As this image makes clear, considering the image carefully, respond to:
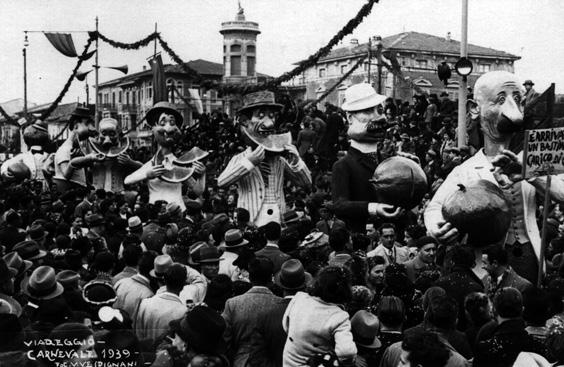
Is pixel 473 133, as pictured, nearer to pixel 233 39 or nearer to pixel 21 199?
pixel 21 199

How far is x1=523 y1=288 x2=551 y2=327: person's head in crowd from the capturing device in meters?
4.61

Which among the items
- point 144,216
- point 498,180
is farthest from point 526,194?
point 144,216

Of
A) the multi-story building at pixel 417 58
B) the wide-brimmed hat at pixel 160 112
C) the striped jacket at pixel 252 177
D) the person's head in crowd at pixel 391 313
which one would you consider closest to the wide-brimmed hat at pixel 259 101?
the striped jacket at pixel 252 177

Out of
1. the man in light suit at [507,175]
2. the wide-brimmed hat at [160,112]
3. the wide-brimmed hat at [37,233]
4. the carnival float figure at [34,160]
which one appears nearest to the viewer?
the man in light suit at [507,175]

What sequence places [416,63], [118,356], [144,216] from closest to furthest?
[118,356], [144,216], [416,63]

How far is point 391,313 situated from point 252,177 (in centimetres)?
549

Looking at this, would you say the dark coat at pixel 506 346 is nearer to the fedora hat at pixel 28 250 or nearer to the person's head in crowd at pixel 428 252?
the person's head in crowd at pixel 428 252

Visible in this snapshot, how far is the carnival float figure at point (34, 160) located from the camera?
15935 mm

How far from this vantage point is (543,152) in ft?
19.6

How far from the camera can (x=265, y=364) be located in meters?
5.20

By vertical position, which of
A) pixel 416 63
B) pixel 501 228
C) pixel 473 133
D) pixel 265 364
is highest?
pixel 416 63

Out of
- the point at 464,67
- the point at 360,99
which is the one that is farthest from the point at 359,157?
the point at 464,67

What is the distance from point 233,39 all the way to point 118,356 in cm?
6494

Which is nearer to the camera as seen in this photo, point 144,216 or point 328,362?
point 328,362
